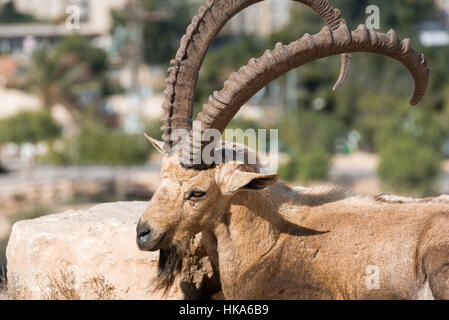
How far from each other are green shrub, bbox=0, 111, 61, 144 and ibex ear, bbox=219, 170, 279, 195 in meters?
55.0

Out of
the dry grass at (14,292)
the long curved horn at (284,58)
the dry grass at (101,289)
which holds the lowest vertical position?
the dry grass at (14,292)

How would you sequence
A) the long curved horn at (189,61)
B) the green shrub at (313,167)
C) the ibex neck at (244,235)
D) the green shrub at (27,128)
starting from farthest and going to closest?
the green shrub at (27,128)
the green shrub at (313,167)
the long curved horn at (189,61)
the ibex neck at (244,235)

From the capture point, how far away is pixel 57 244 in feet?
25.4

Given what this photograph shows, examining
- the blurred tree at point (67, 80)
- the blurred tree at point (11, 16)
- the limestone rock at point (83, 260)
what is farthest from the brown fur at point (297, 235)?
the blurred tree at point (11, 16)

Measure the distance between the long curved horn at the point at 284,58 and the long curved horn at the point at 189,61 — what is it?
0.36m

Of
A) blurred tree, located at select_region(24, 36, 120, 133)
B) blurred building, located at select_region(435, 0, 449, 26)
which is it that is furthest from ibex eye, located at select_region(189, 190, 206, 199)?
blurred building, located at select_region(435, 0, 449, 26)

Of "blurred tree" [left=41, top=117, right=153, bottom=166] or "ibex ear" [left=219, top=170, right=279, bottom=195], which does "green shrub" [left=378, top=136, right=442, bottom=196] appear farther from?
"ibex ear" [left=219, top=170, right=279, bottom=195]

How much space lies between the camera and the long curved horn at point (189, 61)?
6336 mm

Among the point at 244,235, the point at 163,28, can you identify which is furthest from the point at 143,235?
the point at 163,28

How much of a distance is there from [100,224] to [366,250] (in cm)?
317

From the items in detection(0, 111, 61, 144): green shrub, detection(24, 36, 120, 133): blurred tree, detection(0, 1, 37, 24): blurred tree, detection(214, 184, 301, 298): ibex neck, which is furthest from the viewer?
detection(0, 1, 37, 24): blurred tree

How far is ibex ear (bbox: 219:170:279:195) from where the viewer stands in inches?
225

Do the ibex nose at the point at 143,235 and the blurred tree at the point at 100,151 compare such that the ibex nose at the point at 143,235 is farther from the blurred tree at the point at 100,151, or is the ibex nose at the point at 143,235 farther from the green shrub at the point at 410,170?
the blurred tree at the point at 100,151
